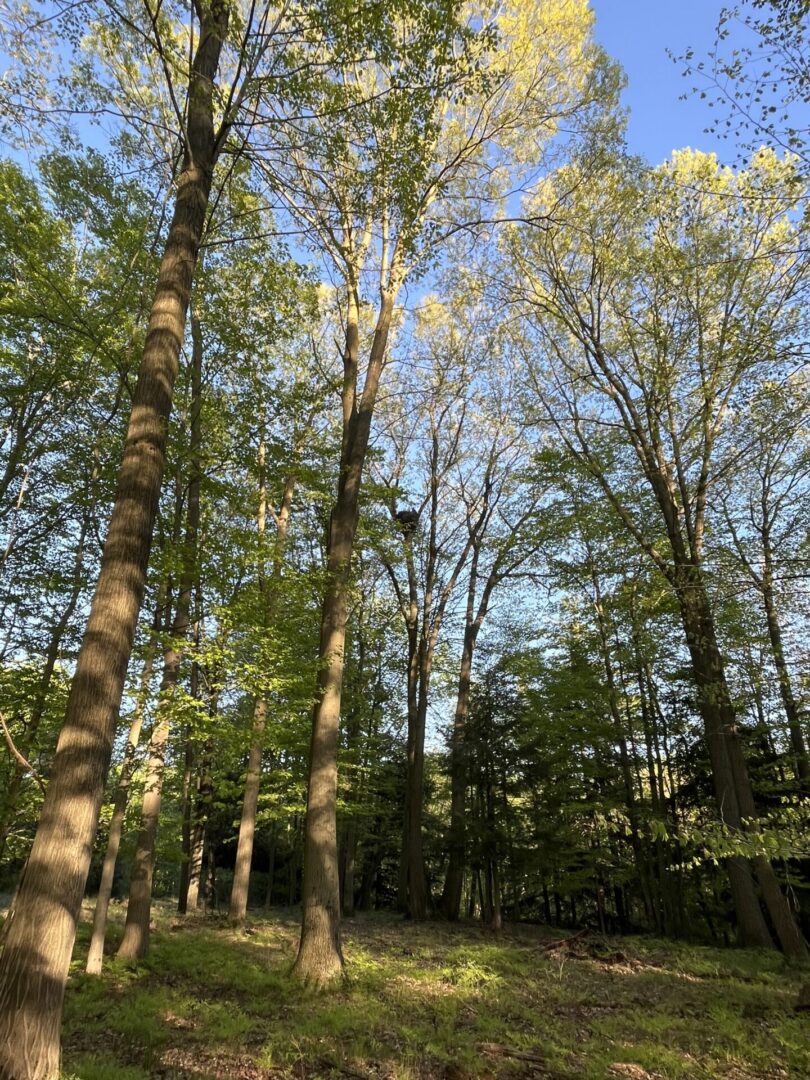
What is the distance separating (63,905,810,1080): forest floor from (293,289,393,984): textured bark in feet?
1.49

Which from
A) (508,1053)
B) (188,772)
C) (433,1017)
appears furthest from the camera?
(188,772)

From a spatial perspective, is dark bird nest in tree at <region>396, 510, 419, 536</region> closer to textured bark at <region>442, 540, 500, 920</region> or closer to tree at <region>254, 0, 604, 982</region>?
textured bark at <region>442, 540, 500, 920</region>

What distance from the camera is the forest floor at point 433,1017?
4590 mm

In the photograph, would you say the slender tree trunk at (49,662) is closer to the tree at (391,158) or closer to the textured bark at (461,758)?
the tree at (391,158)

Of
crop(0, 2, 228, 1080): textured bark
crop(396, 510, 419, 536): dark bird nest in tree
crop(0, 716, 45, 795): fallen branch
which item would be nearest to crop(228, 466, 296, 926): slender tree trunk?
crop(396, 510, 419, 536): dark bird nest in tree

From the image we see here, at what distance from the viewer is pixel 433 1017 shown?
5953mm

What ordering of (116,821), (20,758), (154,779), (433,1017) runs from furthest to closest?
(154,779) < (116,821) < (433,1017) < (20,758)

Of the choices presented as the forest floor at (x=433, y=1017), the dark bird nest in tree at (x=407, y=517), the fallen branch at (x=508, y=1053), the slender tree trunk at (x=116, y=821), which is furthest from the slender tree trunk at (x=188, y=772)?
the dark bird nest in tree at (x=407, y=517)

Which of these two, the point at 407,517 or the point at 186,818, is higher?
the point at 407,517

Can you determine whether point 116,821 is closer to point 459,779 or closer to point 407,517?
point 407,517

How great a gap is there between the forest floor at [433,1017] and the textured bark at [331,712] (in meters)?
0.45

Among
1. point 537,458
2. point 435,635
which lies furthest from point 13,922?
point 435,635

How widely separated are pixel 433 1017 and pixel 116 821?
4827 mm

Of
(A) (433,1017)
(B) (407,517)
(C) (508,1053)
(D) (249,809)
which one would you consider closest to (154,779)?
(A) (433,1017)
